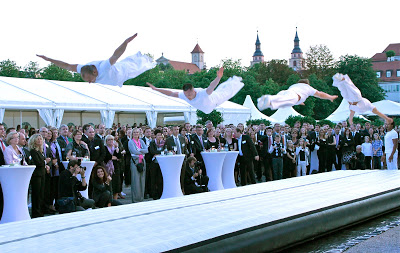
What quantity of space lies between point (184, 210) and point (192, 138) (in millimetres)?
5552

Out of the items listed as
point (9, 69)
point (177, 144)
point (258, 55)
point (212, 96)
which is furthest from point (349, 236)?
point (258, 55)

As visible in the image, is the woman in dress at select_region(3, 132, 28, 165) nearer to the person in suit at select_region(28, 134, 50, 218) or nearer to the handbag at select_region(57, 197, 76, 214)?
the person in suit at select_region(28, 134, 50, 218)

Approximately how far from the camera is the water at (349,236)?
245 inches

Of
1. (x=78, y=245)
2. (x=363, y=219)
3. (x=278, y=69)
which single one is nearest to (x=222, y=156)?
(x=363, y=219)

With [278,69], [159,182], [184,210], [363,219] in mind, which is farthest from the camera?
[278,69]

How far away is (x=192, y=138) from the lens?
1174 centimetres

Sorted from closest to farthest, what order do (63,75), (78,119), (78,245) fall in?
(78,245), (78,119), (63,75)

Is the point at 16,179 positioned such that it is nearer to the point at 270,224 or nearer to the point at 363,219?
the point at 270,224

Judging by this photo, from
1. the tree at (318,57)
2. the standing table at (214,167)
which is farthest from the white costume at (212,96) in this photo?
the tree at (318,57)

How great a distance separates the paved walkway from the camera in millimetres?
6066

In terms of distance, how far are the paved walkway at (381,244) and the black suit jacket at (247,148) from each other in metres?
5.81

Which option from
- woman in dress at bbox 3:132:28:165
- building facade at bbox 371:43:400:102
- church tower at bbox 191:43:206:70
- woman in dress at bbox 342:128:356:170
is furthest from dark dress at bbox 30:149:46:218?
church tower at bbox 191:43:206:70

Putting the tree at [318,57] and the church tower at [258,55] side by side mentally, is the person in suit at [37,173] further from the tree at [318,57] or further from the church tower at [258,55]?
the church tower at [258,55]

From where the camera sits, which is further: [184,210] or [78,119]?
[78,119]
